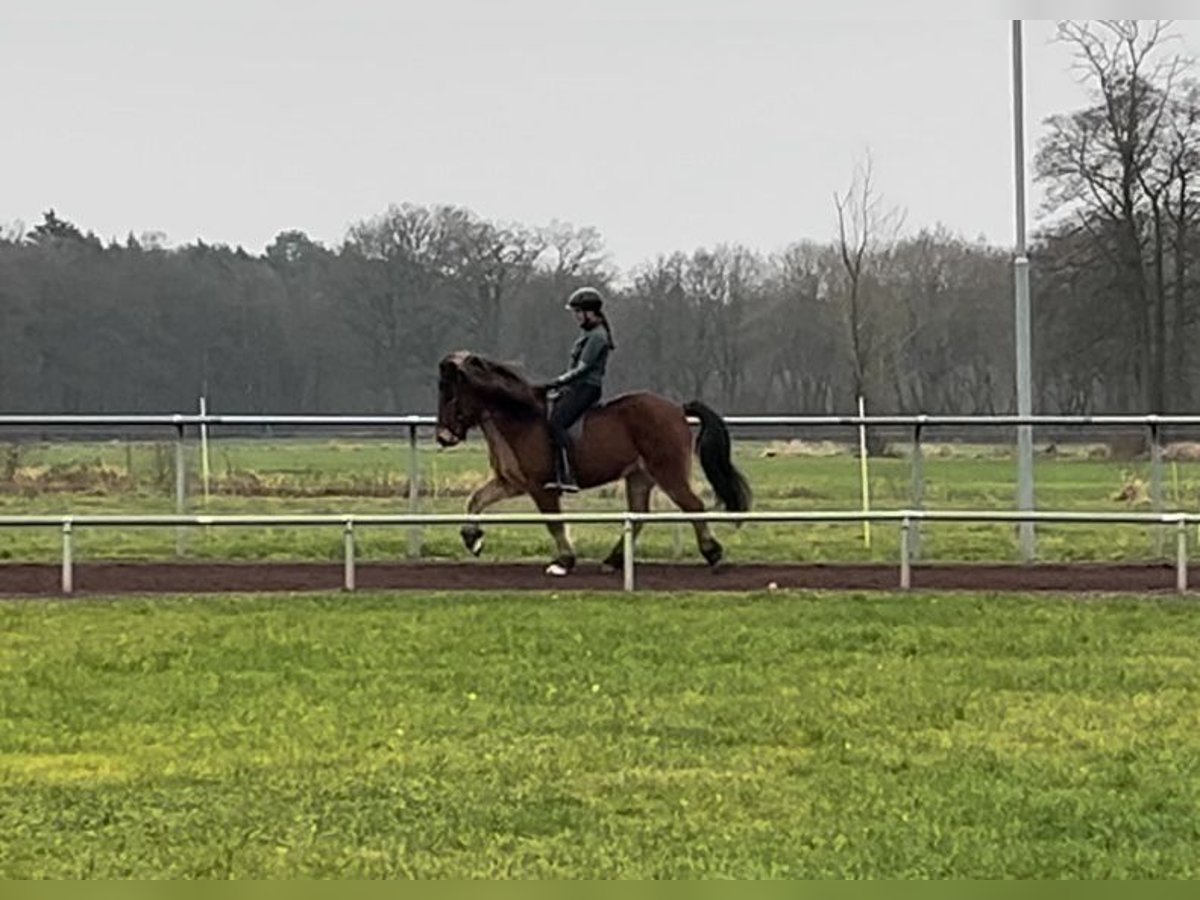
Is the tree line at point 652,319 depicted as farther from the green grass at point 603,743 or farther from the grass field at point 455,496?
the green grass at point 603,743

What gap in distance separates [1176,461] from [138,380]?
3359 centimetres

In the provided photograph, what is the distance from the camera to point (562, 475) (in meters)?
14.0

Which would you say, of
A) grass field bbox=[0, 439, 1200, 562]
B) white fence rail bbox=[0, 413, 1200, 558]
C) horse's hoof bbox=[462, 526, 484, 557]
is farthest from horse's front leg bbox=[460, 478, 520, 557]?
grass field bbox=[0, 439, 1200, 562]

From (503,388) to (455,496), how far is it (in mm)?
6716

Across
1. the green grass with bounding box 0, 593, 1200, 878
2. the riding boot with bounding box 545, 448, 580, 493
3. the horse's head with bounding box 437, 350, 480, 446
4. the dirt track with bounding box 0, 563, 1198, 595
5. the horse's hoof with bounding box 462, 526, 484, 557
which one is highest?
the horse's head with bounding box 437, 350, 480, 446

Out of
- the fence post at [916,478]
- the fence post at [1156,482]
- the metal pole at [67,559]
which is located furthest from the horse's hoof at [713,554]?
the metal pole at [67,559]

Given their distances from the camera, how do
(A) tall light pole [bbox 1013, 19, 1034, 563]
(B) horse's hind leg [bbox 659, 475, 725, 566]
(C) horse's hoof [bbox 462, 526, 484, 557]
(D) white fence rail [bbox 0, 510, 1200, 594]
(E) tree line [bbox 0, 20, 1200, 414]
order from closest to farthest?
(D) white fence rail [bbox 0, 510, 1200, 594]
(B) horse's hind leg [bbox 659, 475, 725, 566]
(C) horse's hoof [bbox 462, 526, 484, 557]
(A) tall light pole [bbox 1013, 19, 1034, 563]
(E) tree line [bbox 0, 20, 1200, 414]

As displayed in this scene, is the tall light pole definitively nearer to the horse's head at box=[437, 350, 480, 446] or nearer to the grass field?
the grass field

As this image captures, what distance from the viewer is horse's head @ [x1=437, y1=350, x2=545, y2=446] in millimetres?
14016

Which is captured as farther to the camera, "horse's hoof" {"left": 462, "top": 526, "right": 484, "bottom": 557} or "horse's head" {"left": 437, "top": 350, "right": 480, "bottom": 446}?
"horse's hoof" {"left": 462, "top": 526, "right": 484, "bottom": 557}

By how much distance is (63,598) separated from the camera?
12.5 metres

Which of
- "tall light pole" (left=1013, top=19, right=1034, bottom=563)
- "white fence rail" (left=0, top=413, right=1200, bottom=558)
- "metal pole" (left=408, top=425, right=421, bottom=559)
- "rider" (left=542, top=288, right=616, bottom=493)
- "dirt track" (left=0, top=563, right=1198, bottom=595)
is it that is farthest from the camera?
"tall light pole" (left=1013, top=19, right=1034, bottom=563)

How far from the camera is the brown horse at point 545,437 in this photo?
13984 millimetres

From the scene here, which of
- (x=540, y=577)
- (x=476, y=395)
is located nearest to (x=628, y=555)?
(x=540, y=577)
